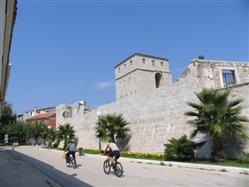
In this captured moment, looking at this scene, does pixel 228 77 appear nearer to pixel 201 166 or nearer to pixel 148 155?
pixel 148 155

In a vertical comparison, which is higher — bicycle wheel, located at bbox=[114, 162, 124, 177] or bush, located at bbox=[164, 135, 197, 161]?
bush, located at bbox=[164, 135, 197, 161]

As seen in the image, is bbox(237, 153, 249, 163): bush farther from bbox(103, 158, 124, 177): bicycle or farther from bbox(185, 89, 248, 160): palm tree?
bbox(103, 158, 124, 177): bicycle

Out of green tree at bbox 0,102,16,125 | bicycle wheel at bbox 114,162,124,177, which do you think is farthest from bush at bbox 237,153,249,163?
green tree at bbox 0,102,16,125

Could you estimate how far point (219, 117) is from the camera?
53.1 feet

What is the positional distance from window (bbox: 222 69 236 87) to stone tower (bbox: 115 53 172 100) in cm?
2427

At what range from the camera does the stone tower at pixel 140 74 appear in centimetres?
4806

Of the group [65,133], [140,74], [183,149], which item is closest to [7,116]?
[65,133]

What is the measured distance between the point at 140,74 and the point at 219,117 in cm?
3212

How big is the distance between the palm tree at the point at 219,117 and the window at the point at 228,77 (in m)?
5.24

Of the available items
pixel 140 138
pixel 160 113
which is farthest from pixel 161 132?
pixel 140 138

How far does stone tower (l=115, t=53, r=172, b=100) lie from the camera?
4806 centimetres

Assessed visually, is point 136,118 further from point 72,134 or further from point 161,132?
point 72,134

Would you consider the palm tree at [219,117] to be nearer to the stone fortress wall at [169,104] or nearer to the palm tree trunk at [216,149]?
the palm tree trunk at [216,149]

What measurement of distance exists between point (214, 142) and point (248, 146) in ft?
5.47
